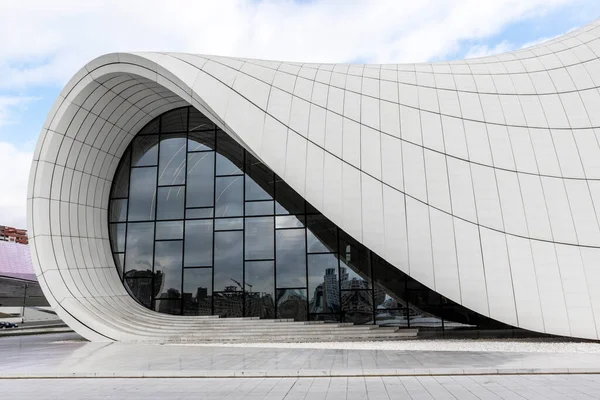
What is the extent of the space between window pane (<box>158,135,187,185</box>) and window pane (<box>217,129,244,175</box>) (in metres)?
1.97

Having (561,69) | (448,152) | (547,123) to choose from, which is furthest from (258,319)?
(561,69)

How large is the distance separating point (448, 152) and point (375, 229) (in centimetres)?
386

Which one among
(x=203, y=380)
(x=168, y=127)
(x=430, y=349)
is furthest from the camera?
(x=168, y=127)

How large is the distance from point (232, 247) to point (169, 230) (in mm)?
3441

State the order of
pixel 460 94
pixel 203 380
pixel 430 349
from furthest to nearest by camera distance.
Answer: pixel 460 94, pixel 430 349, pixel 203 380

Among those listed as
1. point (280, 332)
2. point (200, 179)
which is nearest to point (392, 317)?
point (280, 332)

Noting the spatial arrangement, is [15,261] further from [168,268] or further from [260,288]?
[260,288]

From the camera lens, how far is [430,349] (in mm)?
13273

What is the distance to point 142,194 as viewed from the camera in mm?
22984

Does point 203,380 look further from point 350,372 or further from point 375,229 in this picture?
point 375,229

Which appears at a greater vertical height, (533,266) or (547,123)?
(547,123)

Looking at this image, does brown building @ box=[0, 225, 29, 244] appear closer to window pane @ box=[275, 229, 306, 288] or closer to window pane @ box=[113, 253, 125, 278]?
window pane @ box=[113, 253, 125, 278]

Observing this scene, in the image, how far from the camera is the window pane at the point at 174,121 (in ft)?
76.9

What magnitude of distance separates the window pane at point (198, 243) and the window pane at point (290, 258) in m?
3.37
